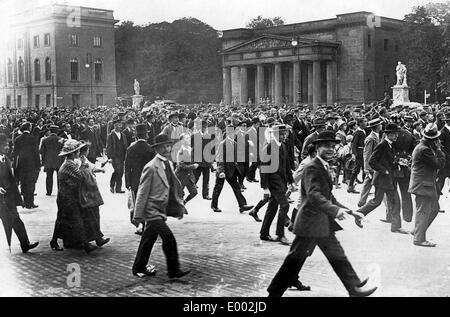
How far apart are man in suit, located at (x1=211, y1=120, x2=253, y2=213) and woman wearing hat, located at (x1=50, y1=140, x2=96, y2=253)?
4126 mm

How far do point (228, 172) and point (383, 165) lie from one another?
3.72m

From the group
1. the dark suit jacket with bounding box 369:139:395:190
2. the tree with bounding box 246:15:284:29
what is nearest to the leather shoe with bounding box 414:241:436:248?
the dark suit jacket with bounding box 369:139:395:190

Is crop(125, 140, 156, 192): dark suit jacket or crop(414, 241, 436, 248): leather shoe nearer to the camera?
crop(414, 241, 436, 248): leather shoe

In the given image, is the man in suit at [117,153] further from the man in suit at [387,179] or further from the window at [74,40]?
the window at [74,40]

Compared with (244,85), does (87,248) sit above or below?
below

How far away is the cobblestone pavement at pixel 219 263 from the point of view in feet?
25.1

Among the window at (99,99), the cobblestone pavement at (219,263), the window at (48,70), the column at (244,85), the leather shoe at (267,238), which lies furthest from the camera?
the window at (99,99)

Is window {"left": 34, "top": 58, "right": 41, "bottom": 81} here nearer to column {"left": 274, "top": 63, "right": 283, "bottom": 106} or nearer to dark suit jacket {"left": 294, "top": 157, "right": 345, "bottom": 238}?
column {"left": 274, "top": 63, "right": 283, "bottom": 106}

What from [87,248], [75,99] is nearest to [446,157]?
[87,248]

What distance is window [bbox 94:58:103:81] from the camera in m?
69.4

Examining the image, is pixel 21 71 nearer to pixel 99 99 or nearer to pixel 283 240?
pixel 99 99

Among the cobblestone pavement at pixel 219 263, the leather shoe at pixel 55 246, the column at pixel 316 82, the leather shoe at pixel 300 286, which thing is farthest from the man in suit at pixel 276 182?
the column at pixel 316 82

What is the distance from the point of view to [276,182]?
10305 millimetres

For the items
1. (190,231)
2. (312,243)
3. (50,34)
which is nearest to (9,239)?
(190,231)
